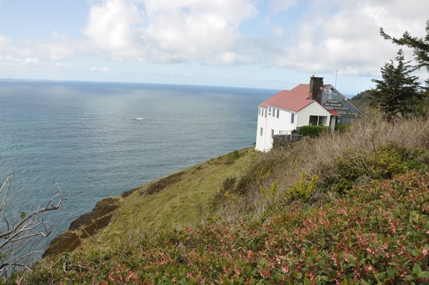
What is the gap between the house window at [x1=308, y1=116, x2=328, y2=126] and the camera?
37319mm

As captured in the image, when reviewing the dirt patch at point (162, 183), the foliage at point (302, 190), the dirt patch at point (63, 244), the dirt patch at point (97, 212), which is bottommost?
the dirt patch at point (63, 244)

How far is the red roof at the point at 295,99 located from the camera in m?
37.8

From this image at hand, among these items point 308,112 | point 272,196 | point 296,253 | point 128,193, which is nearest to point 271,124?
point 308,112

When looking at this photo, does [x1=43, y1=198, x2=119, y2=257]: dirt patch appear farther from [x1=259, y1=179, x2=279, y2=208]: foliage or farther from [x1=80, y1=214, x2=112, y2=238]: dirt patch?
[x1=259, y1=179, x2=279, y2=208]: foliage

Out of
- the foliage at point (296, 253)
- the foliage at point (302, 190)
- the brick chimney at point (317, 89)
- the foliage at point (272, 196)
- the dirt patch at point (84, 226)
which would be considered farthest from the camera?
the brick chimney at point (317, 89)

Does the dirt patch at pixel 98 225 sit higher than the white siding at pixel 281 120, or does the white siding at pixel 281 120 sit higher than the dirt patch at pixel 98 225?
the white siding at pixel 281 120

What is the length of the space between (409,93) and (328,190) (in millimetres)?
29698

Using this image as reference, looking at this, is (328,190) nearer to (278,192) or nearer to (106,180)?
(278,192)

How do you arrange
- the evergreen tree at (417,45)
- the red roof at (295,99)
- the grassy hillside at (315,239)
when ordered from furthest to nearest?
the red roof at (295,99) < the evergreen tree at (417,45) < the grassy hillside at (315,239)

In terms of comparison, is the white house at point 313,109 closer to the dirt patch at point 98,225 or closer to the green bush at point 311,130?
the green bush at point 311,130

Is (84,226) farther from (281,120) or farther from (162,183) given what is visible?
(281,120)

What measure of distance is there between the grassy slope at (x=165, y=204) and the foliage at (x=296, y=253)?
1467 centimetres

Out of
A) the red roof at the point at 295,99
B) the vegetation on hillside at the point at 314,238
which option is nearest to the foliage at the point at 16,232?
the vegetation on hillside at the point at 314,238

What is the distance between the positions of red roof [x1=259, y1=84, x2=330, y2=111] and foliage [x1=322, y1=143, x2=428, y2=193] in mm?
24027
